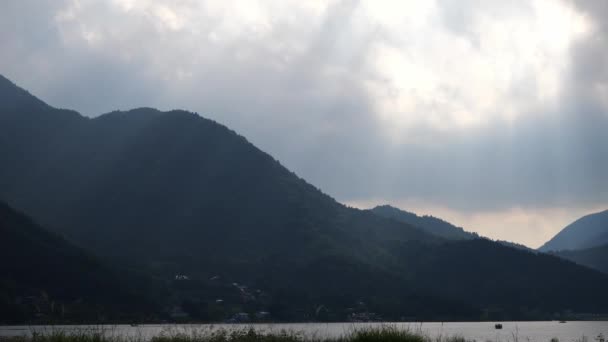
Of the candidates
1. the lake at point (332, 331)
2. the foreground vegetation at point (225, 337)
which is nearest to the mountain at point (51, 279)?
the lake at point (332, 331)

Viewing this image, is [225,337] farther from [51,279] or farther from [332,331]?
[51,279]

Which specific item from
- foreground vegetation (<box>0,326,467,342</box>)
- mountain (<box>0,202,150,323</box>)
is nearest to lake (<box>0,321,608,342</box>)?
foreground vegetation (<box>0,326,467,342</box>)

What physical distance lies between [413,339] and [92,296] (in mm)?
174495

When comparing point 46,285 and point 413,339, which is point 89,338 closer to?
point 413,339

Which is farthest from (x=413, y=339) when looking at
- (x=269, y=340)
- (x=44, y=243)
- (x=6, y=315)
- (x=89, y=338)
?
(x=44, y=243)

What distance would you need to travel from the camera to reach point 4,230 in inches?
7500

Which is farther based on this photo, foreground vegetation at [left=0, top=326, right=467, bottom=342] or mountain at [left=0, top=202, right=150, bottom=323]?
mountain at [left=0, top=202, right=150, bottom=323]

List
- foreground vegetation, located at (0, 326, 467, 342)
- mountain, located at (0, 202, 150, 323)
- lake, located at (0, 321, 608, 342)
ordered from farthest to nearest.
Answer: mountain, located at (0, 202, 150, 323) → lake, located at (0, 321, 608, 342) → foreground vegetation, located at (0, 326, 467, 342)

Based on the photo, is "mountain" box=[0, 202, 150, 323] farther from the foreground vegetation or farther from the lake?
the foreground vegetation

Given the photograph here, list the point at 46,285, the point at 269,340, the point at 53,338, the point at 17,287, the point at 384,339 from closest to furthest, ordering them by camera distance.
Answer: the point at 53,338
the point at 384,339
the point at 269,340
the point at 17,287
the point at 46,285

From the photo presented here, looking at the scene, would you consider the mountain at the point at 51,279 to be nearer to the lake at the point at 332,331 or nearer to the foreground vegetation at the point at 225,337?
the lake at the point at 332,331

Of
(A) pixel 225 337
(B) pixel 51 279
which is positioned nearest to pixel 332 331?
(A) pixel 225 337

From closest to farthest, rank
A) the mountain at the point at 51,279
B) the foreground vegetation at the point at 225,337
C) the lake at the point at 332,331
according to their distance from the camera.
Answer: the foreground vegetation at the point at 225,337 → the lake at the point at 332,331 → the mountain at the point at 51,279

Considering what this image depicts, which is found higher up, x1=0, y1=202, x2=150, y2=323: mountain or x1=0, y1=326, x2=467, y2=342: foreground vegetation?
x1=0, y1=202, x2=150, y2=323: mountain
